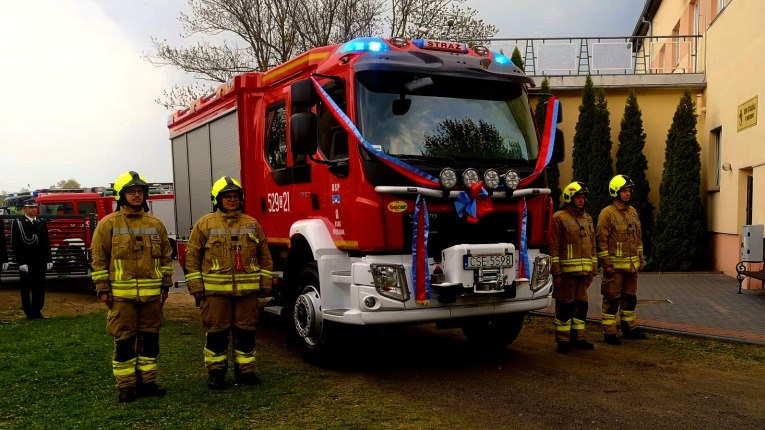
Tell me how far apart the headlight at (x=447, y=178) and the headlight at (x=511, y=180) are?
55 cm

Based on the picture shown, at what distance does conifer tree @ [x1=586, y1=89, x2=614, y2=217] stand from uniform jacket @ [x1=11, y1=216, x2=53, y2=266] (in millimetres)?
11406

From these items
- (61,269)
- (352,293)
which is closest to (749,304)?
(352,293)

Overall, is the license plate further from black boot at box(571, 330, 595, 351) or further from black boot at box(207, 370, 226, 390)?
black boot at box(207, 370, 226, 390)

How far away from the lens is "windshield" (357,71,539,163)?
604 cm

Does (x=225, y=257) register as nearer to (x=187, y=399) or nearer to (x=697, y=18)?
(x=187, y=399)

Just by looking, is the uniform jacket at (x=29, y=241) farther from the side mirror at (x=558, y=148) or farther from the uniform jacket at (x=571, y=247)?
the side mirror at (x=558, y=148)

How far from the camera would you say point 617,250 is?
790 cm

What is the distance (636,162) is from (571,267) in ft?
31.4

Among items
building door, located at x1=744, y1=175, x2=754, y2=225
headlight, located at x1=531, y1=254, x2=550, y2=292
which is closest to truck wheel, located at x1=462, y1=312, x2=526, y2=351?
headlight, located at x1=531, y1=254, x2=550, y2=292

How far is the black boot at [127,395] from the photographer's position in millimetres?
5457

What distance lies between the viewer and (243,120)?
8.10 m

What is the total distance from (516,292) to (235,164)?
381 cm

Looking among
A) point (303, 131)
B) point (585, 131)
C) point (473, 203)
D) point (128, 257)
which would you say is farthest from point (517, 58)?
point (128, 257)

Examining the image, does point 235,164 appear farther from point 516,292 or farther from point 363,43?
point 516,292
